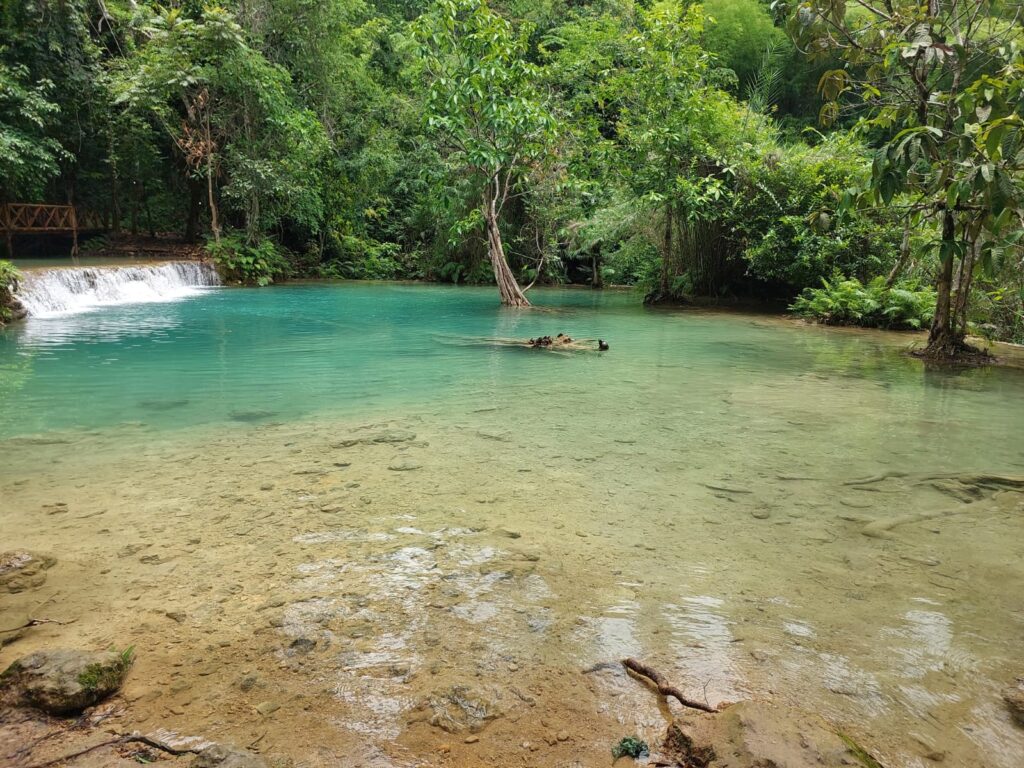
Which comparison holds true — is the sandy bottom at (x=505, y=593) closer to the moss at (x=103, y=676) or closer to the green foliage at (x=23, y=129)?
the moss at (x=103, y=676)

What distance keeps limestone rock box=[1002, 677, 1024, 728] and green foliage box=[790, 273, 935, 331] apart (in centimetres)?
1103

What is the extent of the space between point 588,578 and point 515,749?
3.35 ft

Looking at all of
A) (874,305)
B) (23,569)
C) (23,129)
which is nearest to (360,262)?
(23,129)

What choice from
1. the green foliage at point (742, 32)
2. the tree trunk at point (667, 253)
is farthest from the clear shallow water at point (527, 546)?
the green foliage at point (742, 32)

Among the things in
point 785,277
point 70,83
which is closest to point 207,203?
point 70,83

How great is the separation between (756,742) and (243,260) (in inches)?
786

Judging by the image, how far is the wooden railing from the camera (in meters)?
16.6

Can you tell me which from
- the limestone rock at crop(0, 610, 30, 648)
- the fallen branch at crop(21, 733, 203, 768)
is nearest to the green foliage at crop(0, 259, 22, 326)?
the limestone rock at crop(0, 610, 30, 648)

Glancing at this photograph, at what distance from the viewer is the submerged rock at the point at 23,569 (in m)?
2.54

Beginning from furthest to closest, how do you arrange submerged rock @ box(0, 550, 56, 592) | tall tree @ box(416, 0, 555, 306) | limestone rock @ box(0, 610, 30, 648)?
tall tree @ box(416, 0, 555, 306), submerged rock @ box(0, 550, 56, 592), limestone rock @ box(0, 610, 30, 648)

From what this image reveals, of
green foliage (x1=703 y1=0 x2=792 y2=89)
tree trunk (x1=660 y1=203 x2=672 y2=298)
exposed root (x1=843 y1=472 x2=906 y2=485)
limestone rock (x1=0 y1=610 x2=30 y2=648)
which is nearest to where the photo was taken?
limestone rock (x1=0 y1=610 x2=30 y2=648)

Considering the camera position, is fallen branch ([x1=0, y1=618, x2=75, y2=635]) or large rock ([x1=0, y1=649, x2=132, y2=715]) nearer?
large rock ([x1=0, y1=649, x2=132, y2=715])

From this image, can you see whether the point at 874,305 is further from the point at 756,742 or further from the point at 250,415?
the point at 756,742

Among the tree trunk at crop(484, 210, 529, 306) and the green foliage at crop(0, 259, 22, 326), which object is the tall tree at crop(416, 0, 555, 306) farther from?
the green foliage at crop(0, 259, 22, 326)
